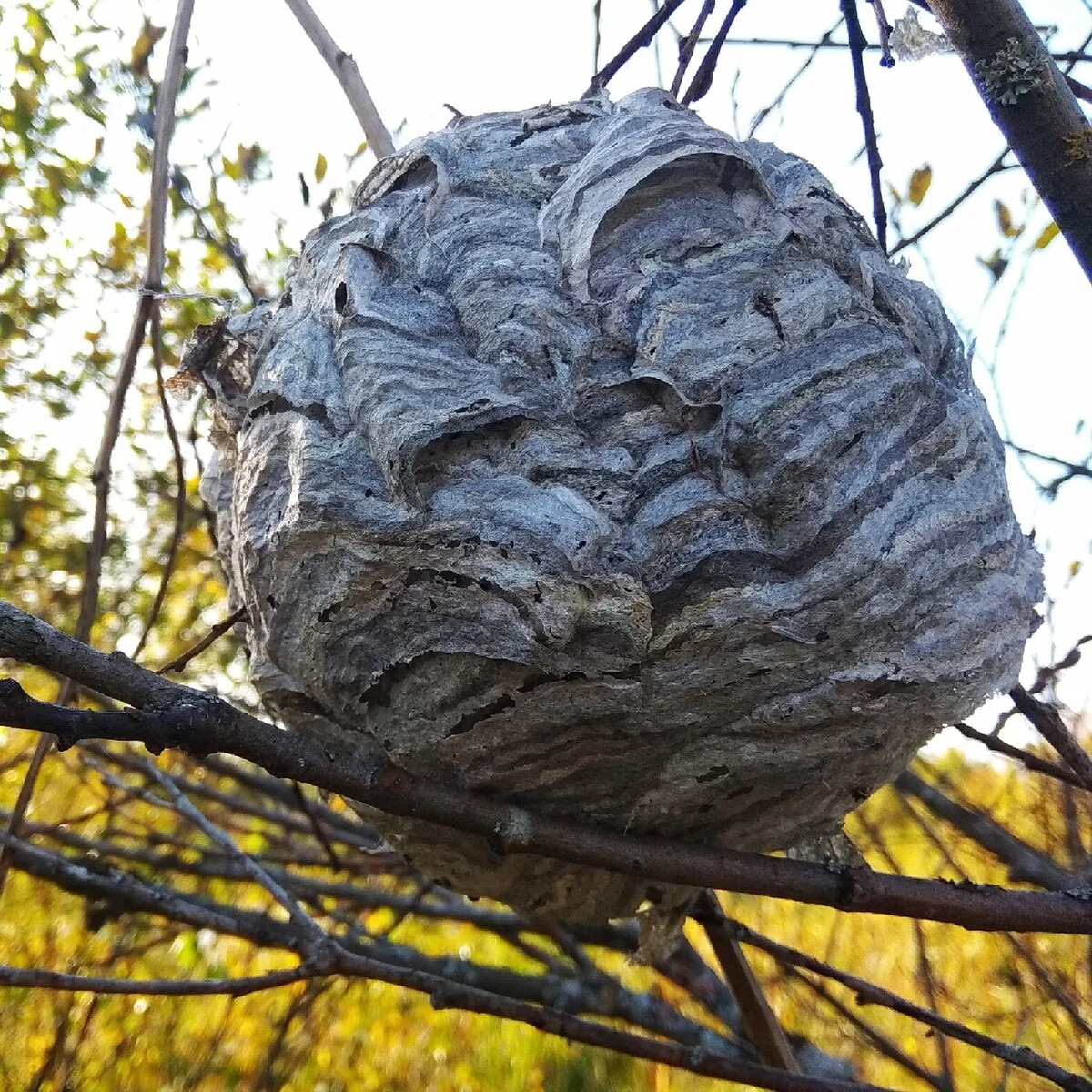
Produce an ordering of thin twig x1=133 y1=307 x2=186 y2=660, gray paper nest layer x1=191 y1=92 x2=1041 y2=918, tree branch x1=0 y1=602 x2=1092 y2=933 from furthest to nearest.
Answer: thin twig x1=133 y1=307 x2=186 y2=660, gray paper nest layer x1=191 y1=92 x2=1041 y2=918, tree branch x1=0 y1=602 x2=1092 y2=933

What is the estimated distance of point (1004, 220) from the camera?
264cm

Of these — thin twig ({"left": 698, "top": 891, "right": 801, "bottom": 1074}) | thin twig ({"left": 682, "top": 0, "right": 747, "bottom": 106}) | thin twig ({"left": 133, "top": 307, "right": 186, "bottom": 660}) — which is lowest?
thin twig ({"left": 698, "top": 891, "right": 801, "bottom": 1074})

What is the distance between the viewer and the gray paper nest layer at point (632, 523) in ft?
3.92

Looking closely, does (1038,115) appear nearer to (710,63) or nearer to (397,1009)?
(710,63)

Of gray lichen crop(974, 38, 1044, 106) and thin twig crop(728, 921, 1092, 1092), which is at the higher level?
gray lichen crop(974, 38, 1044, 106)

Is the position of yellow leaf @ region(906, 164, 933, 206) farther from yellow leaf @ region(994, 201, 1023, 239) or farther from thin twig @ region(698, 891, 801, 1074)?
thin twig @ region(698, 891, 801, 1074)

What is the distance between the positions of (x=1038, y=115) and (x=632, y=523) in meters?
0.74

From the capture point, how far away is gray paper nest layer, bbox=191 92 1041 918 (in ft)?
3.92

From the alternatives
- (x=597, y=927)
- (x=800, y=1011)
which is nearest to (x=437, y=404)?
(x=597, y=927)

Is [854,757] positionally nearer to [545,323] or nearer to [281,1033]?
[545,323]

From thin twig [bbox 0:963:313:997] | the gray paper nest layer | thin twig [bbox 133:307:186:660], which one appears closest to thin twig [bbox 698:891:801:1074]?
the gray paper nest layer

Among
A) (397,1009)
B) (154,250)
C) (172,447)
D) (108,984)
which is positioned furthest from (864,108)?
(397,1009)

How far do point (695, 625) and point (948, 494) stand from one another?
40 centimetres

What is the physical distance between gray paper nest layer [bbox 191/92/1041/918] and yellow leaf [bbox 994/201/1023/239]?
4.41 ft
